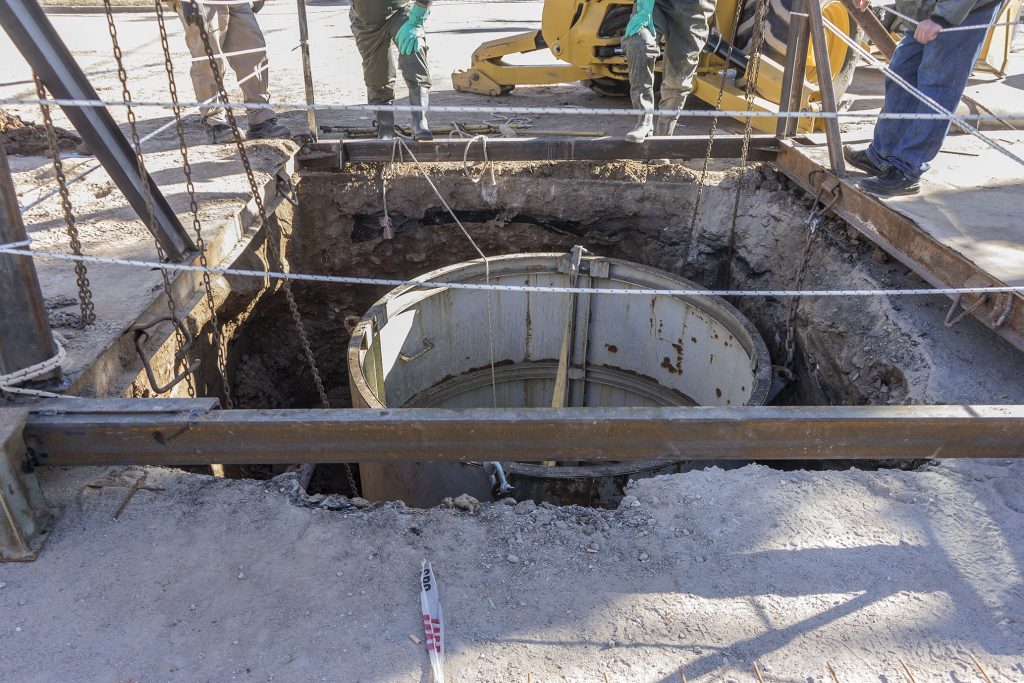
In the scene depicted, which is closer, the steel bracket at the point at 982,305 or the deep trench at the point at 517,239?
the steel bracket at the point at 982,305

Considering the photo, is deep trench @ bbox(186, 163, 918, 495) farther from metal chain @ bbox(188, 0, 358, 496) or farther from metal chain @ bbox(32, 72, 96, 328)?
metal chain @ bbox(32, 72, 96, 328)

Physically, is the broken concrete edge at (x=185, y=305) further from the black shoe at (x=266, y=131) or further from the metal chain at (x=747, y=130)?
the metal chain at (x=747, y=130)

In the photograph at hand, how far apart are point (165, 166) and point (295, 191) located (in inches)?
35.7

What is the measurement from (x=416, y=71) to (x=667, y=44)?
192 centimetres

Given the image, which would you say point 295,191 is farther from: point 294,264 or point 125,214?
point 125,214

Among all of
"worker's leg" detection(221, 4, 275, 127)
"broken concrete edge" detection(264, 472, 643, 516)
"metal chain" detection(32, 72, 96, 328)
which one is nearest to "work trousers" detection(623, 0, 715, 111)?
"worker's leg" detection(221, 4, 275, 127)

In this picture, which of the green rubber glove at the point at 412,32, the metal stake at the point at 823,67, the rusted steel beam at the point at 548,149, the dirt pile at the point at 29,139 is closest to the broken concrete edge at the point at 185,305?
the rusted steel beam at the point at 548,149

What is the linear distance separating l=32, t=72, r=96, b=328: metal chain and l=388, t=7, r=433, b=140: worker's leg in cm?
271

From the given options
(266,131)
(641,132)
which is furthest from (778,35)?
(266,131)

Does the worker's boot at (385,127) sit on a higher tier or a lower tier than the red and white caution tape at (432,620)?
higher

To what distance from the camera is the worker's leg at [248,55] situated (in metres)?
5.68

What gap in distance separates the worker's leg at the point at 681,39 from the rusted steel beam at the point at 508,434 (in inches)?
148

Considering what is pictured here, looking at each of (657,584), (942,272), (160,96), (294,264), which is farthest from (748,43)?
(657,584)

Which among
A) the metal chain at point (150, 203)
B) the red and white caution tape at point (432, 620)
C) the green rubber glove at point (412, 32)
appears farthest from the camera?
the green rubber glove at point (412, 32)
